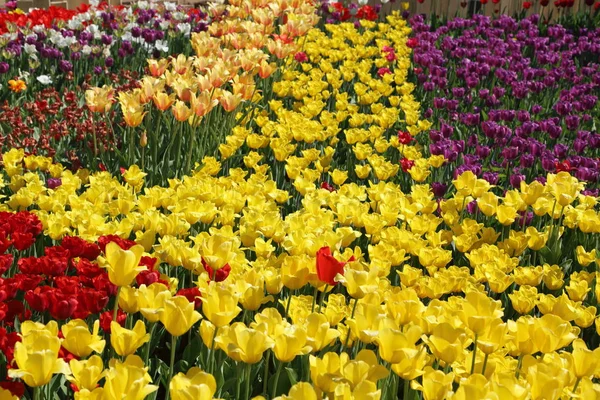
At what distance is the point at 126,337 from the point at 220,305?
0.70 feet

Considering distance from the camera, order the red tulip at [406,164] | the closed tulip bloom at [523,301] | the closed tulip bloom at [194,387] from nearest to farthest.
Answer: the closed tulip bloom at [194,387]
the closed tulip bloom at [523,301]
the red tulip at [406,164]

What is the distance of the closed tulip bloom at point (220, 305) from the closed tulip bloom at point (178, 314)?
1.6 inches

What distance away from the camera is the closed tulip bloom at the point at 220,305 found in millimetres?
1804

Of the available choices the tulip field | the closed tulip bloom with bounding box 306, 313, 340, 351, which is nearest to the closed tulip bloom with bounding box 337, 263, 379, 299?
the tulip field

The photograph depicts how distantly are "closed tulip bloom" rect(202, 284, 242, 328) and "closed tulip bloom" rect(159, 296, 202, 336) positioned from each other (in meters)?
0.04

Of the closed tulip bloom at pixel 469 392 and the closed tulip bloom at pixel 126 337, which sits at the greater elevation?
the closed tulip bloom at pixel 469 392

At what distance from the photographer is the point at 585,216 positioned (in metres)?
3.09

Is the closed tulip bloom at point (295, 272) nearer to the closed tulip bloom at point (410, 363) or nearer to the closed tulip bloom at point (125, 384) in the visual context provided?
the closed tulip bloom at point (410, 363)

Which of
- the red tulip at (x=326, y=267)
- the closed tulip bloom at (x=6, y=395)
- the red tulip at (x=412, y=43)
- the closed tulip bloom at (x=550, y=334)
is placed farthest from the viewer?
the red tulip at (x=412, y=43)

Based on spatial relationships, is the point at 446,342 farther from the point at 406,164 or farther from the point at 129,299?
the point at 406,164

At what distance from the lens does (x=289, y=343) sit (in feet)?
5.62

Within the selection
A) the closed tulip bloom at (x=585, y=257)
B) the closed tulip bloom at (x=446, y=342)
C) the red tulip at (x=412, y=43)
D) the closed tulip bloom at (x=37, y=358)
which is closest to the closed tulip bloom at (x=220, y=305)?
the closed tulip bloom at (x=37, y=358)

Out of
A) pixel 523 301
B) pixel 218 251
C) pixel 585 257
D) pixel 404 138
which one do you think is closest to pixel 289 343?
pixel 218 251

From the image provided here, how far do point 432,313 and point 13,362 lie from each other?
0.96m
